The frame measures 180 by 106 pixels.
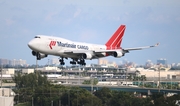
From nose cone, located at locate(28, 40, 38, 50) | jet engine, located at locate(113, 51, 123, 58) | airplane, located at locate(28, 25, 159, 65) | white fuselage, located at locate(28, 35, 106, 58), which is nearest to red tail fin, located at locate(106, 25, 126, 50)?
airplane, located at locate(28, 25, 159, 65)

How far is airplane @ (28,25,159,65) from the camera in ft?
346

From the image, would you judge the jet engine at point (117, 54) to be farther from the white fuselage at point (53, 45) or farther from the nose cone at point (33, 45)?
the nose cone at point (33, 45)

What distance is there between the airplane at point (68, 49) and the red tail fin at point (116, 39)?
211 cm

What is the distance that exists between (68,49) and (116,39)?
23.6 meters

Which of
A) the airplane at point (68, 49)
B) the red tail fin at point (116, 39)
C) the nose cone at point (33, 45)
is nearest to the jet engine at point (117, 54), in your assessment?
the airplane at point (68, 49)

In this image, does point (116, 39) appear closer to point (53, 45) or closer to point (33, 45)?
point (53, 45)

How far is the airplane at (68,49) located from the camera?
105312mm

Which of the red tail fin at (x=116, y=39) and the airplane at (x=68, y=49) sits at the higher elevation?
the red tail fin at (x=116, y=39)

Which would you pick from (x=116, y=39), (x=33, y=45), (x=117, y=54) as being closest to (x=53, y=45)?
(x=33, y=45)

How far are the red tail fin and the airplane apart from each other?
211 cm

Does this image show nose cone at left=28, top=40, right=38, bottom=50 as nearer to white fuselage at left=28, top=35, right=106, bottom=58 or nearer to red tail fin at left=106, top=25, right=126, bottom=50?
white fuselage at left=28, top=35, right=106, bottom=58

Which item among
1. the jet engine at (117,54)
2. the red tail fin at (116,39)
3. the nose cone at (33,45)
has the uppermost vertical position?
the red tail fin at (116,39)

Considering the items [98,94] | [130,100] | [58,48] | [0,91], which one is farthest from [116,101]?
[0,91]

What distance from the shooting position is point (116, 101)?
5817 inches
